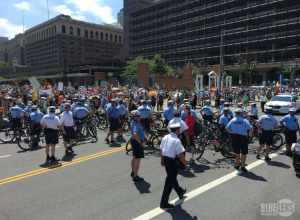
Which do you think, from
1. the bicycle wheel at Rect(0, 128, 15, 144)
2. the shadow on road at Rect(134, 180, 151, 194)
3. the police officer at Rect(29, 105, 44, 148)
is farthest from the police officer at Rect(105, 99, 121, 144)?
the shadow on road at Rect(134, 180, 151, 194)

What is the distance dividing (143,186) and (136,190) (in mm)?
351

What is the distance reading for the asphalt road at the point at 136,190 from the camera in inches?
271

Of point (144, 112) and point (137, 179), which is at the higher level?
point (144, 112)

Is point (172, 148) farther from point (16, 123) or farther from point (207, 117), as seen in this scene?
point (16, 123)

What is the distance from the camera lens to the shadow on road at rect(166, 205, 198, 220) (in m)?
6.65

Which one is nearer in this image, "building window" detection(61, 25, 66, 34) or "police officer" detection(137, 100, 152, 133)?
"police officer" detection(137, 100, 152, 133)

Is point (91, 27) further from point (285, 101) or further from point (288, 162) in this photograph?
point (288, 162)

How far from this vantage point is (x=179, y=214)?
269 inches

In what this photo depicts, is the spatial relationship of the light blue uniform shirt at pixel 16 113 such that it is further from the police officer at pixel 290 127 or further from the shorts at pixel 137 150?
the police officer at pixel 290 127

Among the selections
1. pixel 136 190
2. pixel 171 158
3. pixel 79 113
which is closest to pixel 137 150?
pixel 136 190

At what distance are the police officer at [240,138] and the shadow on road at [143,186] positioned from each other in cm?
290

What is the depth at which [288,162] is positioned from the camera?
1098 cm

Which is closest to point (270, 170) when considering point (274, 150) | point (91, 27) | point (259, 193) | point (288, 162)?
point (288, 162)

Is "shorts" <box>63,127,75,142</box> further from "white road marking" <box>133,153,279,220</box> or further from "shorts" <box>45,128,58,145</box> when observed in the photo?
"white road marking" <box>133,153,279,220</box>
